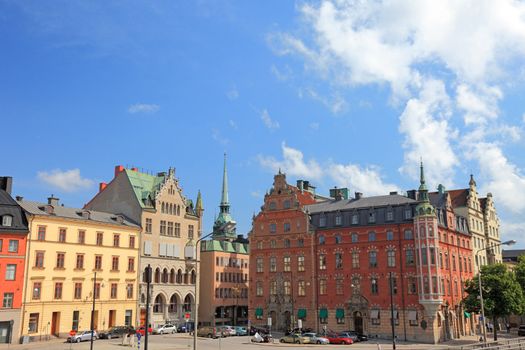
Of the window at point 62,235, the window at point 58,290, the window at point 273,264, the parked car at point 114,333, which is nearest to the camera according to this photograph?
the parked car at point 114,333

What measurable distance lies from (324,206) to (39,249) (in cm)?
4235

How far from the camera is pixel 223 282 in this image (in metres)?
104

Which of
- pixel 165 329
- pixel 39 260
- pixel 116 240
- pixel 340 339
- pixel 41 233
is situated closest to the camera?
pixel 340 339

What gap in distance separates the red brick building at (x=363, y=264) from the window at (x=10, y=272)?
37.8 m

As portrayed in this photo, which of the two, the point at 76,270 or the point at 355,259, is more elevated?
the point at 355,259

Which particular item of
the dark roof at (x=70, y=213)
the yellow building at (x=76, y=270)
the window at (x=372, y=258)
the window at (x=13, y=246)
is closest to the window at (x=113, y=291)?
the yellow building at (x=76, y=270)

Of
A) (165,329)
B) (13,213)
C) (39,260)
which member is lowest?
(165,329)

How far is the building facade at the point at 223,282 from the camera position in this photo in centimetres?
10125

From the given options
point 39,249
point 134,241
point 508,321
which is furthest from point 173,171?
point 508,321

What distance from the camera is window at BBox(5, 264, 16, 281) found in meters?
62.6

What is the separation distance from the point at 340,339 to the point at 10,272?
1590 inches

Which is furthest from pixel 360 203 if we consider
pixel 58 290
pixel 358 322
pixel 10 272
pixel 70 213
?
pixel 10 272

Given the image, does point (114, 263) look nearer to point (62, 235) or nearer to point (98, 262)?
point (98, 262)

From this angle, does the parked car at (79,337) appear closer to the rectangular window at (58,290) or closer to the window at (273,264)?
the rectangular window at (58,290)
